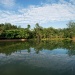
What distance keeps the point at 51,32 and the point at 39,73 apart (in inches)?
2129

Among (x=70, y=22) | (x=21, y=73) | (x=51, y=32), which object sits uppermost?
(x=70, y=22)

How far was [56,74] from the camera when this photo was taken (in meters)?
9.05

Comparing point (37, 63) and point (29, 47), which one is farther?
point (29, 47)

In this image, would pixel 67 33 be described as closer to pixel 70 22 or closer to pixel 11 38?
pixel 70 22

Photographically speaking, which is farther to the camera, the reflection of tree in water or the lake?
the reflection of tree in water

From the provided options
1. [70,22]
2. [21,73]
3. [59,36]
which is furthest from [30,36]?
[21,73]

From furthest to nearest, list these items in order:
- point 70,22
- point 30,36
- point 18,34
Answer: point 70,22 < point 30,36 < point 18,34

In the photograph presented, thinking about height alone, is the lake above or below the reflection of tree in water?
below

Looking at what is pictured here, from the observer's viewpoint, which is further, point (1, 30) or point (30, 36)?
point (30, 36)

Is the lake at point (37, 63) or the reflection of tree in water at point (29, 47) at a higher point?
the reflection of tree in water at point (29, 47)

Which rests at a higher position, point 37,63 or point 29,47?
point 29,47

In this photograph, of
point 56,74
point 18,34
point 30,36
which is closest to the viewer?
point 56,74

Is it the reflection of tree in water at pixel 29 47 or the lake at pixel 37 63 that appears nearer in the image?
the lake at pixel 37 63

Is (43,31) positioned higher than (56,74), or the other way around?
(43,31)
